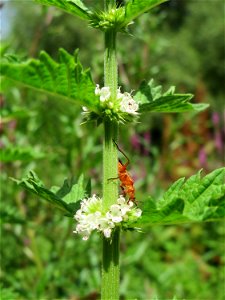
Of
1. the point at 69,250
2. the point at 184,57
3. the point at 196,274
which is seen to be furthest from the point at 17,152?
the point at 184,57

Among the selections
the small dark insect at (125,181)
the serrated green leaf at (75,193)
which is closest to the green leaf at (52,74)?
the small dark insect at (125,181)

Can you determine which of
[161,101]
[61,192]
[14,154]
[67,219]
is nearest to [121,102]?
[161,101]

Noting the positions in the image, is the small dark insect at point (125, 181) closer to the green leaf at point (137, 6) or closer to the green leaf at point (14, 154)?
the green leaf at point (137, 6)

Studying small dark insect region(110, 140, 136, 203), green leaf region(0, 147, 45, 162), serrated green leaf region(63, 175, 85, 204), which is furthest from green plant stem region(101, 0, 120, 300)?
green leaf region(0, 147, 45, 162)

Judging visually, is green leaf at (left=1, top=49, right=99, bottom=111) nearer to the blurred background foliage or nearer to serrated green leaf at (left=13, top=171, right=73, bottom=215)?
serrated green leaf at (left=13, top=171, right=73, bottom=215)

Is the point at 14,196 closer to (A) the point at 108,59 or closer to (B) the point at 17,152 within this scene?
(B) the point at 17,152

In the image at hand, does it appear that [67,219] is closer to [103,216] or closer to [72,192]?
[72,192]

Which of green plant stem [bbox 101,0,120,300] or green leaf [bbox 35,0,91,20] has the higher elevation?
green leaf [bbox 35,0,91,20]
